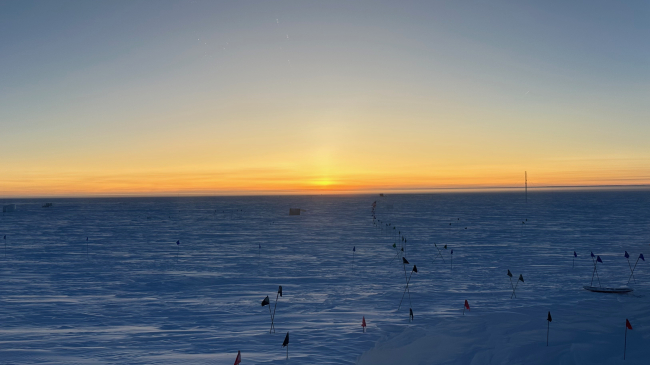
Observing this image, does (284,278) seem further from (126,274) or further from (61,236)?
(61,236)

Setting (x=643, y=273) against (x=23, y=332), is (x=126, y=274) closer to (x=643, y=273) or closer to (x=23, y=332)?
(x=23, y=332)

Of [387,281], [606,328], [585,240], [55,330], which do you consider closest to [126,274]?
[55,330]

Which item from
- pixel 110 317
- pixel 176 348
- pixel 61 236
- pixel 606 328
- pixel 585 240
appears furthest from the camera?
pixel 61 236

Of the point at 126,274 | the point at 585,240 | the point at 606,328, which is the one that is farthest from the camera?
the point at 585,240

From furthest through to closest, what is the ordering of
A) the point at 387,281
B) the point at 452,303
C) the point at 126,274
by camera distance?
the point at 126,274
the point at 387,281
the point at 452,303

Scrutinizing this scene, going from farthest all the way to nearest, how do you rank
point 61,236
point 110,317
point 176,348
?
1. point 61,236
2. point 110,317
3. point 176,348

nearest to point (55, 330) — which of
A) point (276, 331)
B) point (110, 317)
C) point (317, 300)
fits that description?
point (110, 317)

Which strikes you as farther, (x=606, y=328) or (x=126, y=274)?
(x=126, y=274)

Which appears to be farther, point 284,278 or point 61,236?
point 61,236
